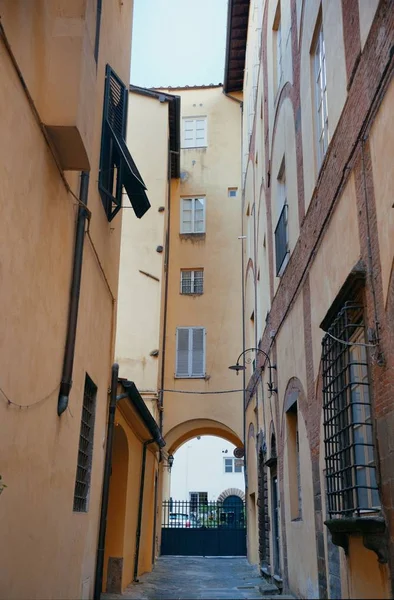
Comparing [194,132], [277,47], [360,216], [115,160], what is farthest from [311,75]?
[194,132]

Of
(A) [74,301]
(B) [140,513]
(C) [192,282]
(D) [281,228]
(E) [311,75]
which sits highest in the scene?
(C) [192,282]

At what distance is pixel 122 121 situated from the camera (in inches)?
431

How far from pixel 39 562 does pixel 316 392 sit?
11.8ft

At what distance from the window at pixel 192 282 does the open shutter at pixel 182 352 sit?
145 centimetres

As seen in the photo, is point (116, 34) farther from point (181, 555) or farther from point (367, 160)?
point (181, 555)

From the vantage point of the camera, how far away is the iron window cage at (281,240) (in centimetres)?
1069

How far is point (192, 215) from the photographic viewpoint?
78.8ft

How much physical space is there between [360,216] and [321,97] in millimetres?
2977

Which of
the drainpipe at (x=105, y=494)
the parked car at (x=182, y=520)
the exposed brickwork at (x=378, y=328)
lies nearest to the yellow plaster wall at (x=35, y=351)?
the drainpipe at (x=105, y=494)

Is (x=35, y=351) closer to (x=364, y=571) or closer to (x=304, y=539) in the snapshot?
(x=364, y=571)

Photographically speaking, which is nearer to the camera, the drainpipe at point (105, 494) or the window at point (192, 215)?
the drainpipe at point (105, 494)

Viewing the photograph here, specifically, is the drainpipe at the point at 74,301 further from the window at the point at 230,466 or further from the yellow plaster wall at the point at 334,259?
the window at the point at 230,466

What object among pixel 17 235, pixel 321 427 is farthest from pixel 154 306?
pixel 17 235

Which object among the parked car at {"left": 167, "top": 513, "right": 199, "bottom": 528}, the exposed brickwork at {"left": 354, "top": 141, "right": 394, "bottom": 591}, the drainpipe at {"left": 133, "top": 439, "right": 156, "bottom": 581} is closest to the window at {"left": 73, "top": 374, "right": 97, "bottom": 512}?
the exposed brickwork at {"left": 354, "top": 141, "right": 394, "bottom": 591}
